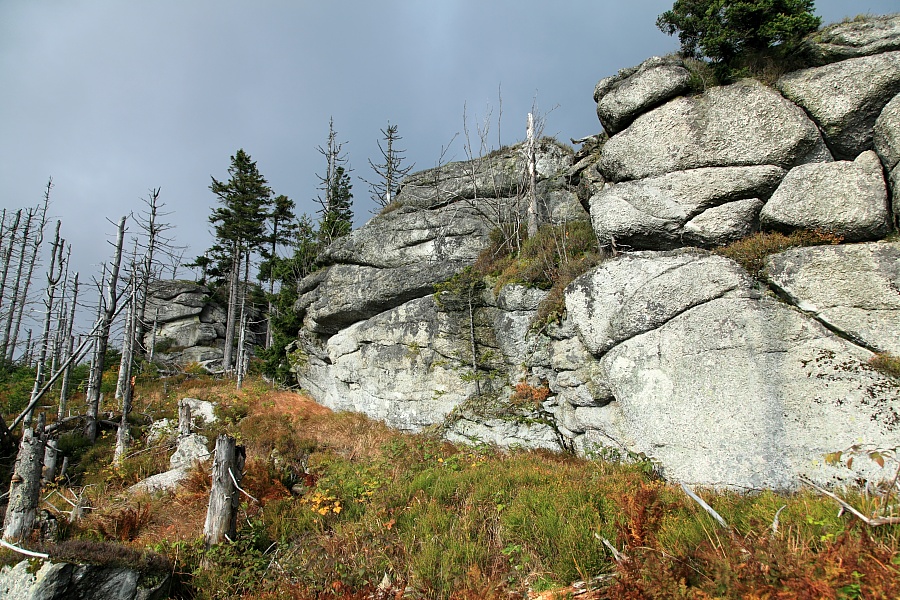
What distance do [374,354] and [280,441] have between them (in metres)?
5.10

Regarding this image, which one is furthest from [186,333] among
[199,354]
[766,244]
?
[766,244]

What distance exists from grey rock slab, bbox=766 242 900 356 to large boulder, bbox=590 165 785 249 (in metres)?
1.75

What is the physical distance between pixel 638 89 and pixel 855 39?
4.94m

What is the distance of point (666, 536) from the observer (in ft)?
18.2

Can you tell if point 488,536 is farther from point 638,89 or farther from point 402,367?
point 638,89

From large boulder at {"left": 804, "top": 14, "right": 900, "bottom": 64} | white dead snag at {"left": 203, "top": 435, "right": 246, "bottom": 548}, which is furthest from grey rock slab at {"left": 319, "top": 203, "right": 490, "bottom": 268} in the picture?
white dead snag at {"left": 203, "top": 435, "right": 246, "bottom": 548}

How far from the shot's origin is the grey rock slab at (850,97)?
32.7ft

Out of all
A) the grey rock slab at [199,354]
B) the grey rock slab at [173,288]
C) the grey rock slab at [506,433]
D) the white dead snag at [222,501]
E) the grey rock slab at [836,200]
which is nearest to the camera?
the white dead snag at [222,501]

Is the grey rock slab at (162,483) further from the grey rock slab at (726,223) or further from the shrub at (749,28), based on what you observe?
the shrub at (749,28)

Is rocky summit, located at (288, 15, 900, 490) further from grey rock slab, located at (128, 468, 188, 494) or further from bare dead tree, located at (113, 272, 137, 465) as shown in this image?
bare dead tree, located at (113, 272, 137, 465)

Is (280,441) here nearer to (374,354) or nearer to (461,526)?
(374,354)

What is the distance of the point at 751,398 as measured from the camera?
27.9ft

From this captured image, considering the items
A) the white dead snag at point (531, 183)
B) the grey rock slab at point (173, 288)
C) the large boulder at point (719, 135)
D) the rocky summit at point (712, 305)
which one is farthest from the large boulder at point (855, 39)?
the grey rock slab at point (173, 288)

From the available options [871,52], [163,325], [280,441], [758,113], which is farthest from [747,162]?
[163,325]
